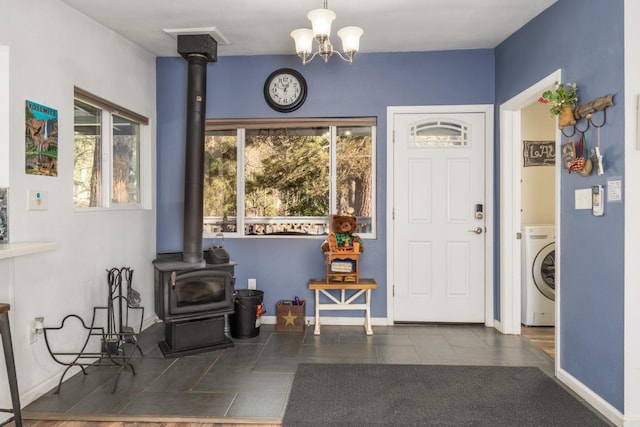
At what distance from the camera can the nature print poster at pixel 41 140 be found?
8.65 feet

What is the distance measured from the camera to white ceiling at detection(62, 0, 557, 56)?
3.13m

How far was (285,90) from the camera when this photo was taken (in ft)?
13.8

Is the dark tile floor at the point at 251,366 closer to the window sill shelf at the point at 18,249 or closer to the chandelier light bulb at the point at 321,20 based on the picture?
the window sill shelf at the point at 18,249

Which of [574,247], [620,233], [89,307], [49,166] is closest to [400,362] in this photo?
[574,247]

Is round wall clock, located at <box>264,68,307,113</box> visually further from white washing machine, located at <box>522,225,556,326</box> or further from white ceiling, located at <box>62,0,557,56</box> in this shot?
white washing machine, located at <box>522,225,556,326</box>

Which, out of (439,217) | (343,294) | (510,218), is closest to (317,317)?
(343,294)

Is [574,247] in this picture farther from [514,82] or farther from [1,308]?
[1,308]

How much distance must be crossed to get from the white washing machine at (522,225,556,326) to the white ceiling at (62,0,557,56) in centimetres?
179

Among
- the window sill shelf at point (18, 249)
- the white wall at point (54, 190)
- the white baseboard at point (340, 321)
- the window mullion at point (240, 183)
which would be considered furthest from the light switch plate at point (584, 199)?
the white wall at point (54, 190)

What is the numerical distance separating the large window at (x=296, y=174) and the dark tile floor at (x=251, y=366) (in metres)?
1.03

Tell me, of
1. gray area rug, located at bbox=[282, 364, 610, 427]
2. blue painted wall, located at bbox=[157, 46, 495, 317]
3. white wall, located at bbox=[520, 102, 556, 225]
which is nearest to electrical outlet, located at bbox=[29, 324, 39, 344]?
gray area rug, located at bbox=[282, 364, 610, 427]

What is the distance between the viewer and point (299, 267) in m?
4.25

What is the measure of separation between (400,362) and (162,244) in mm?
2531
